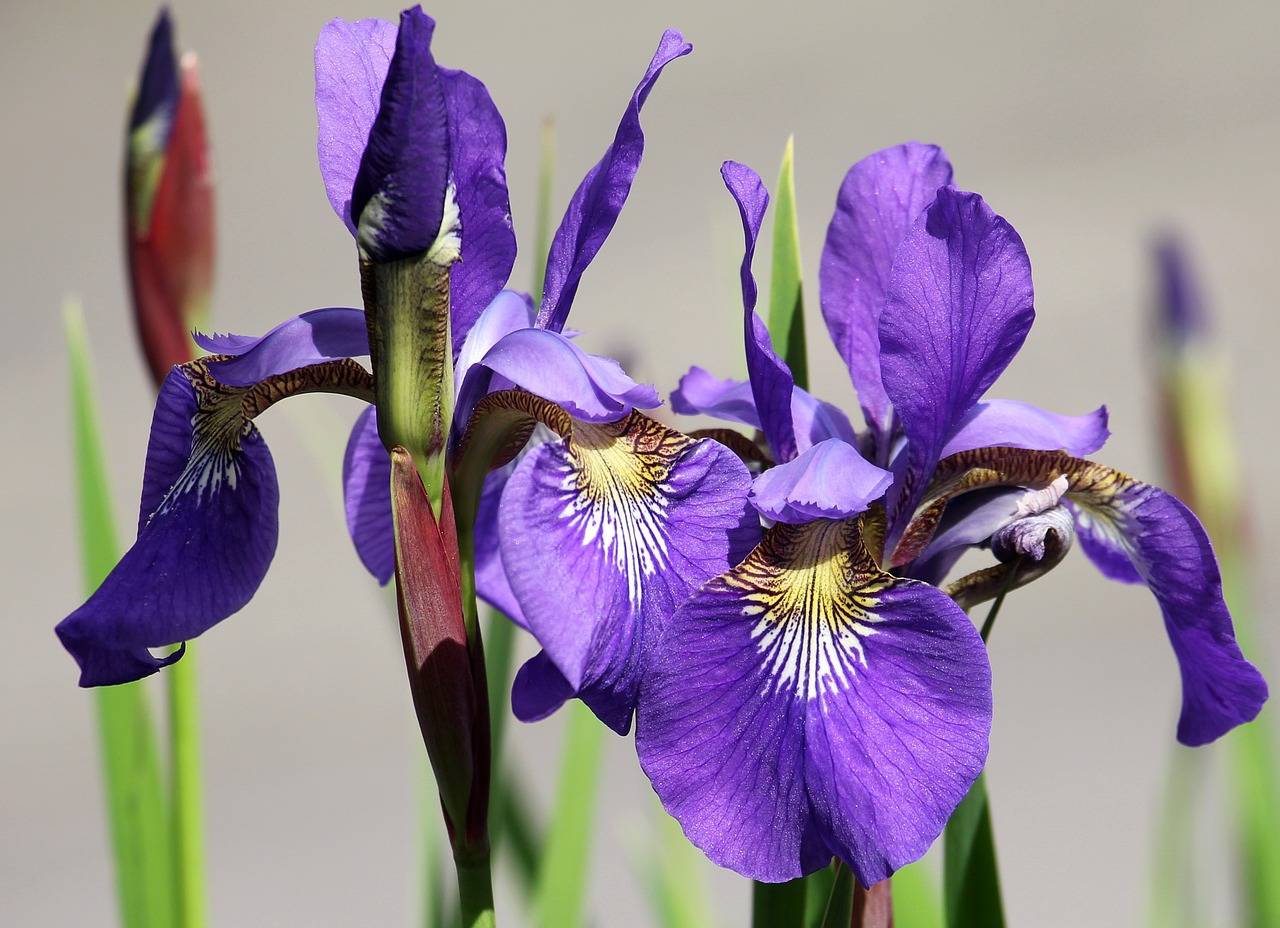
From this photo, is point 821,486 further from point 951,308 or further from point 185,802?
point 185,802

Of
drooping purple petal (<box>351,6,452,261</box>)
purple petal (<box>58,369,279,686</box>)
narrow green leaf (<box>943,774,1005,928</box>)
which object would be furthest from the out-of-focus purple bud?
narrow green leaf (<box>943,774,1005,928</box>)

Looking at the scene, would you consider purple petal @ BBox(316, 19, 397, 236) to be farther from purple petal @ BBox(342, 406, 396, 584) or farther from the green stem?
the green stem

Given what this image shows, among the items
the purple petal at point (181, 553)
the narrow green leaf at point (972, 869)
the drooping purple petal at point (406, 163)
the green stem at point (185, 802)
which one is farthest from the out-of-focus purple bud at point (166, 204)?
the narrow green leaf at point (972, 869)

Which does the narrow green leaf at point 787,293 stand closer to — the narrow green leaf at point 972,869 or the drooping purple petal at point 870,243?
the drooping purple petal at point 870,243

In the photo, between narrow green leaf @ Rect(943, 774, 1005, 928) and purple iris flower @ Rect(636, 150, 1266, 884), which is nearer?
purple iris flower @ Rect(636, 150, 1266, 884)

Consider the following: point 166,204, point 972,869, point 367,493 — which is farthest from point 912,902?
point 166,204

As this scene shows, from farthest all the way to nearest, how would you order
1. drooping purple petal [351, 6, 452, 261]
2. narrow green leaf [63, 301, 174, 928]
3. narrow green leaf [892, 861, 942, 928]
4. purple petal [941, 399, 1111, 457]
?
narrow green leaf [63, 301, 174, 928]
narrow green leaf [892, 861, 942, 928]
purple petal [941, 399, 1111, 457]
drooping purple petal [351, 6, 452, 261]
